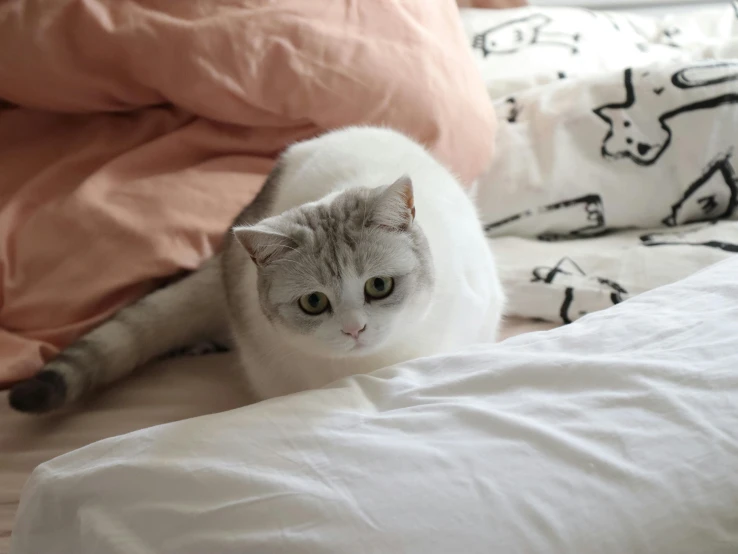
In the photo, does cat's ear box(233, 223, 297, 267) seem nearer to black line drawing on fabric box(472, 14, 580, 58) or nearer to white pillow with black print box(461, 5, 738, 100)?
white pillow with black print box(461, 5, 738, 100)

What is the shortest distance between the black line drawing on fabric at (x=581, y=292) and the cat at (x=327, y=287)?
127mm

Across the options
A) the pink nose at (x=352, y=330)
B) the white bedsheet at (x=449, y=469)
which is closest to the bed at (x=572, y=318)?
the white bedsheet at (x=449, y=469)

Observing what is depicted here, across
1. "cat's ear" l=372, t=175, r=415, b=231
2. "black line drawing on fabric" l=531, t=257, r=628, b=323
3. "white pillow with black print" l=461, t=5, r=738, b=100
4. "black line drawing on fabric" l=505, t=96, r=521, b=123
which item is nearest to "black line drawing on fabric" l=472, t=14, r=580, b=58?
"white pillow with black print" l=461, t=5, r=738, b=100

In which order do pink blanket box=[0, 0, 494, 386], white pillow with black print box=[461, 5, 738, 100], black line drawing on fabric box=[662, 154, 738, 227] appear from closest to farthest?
pink blanket box=[0, 0, 494, 386]
black line drawing on fabric box=[662, 154, 738, 227]
white pillow with black print box=[461, 5, 738, 100]

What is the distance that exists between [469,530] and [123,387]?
0.73 metres

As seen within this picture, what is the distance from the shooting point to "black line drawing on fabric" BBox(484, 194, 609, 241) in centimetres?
139

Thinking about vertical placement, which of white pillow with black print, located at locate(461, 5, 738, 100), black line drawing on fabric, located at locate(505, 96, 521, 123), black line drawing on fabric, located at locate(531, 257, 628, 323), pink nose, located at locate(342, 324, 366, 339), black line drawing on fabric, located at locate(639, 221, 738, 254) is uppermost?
white pillow with black print, located at locate(461, 5, 738, 100)

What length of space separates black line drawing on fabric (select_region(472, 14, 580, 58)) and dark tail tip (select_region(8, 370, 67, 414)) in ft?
4.91

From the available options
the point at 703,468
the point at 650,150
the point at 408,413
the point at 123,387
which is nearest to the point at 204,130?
the point at 123,387

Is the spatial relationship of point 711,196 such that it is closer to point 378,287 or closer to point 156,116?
point 378,287

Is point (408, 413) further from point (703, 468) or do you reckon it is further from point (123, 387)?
point (123, 387)

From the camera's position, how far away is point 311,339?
0.92 metres

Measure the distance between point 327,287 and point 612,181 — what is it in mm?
831

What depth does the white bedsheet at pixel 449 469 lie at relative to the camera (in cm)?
56
